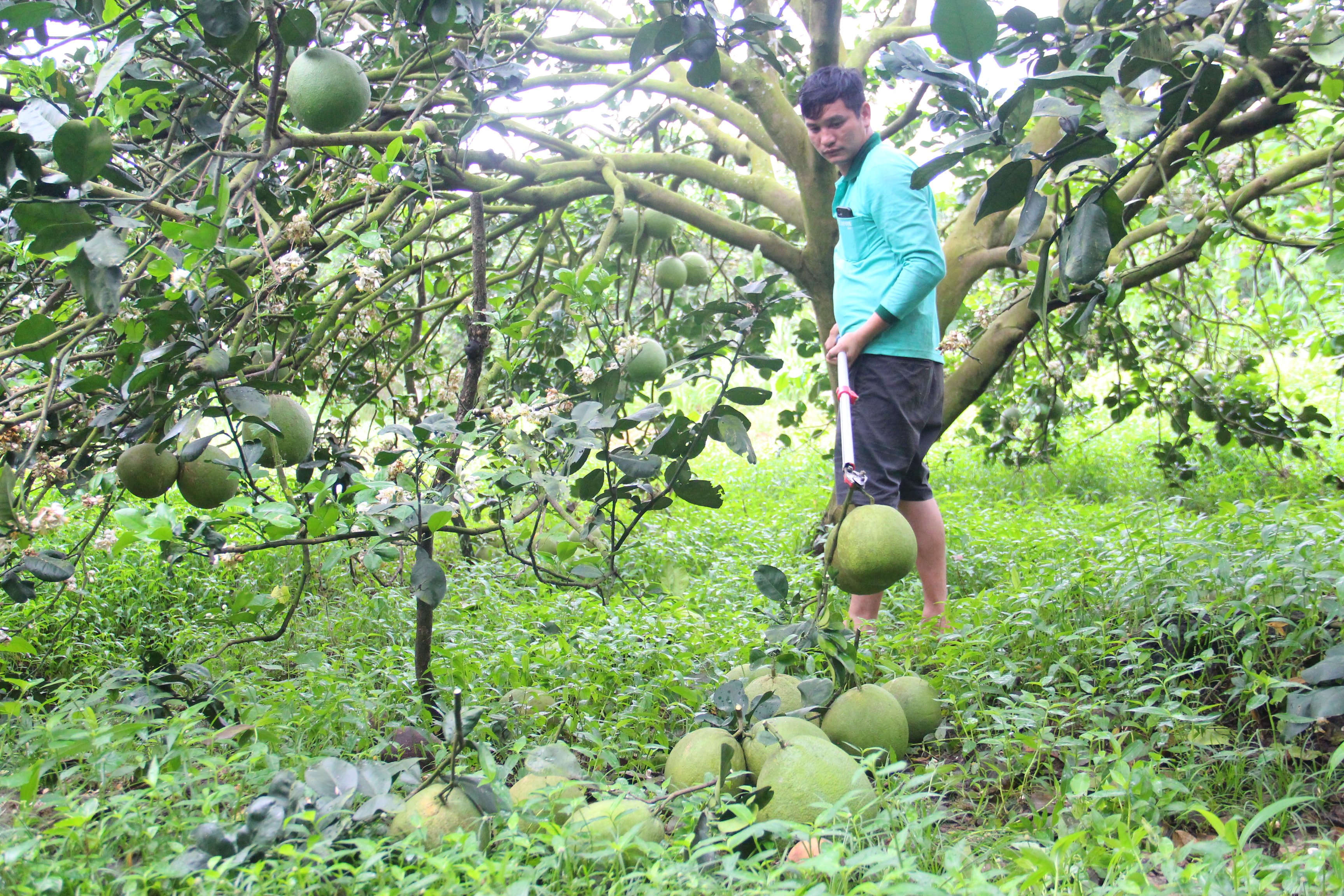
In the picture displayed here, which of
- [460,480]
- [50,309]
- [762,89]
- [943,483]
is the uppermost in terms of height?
[762,89]

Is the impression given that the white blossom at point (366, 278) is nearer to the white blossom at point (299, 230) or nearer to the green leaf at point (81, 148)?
the white blossom at point (299, 230)

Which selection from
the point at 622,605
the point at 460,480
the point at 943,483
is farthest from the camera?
the point at 943,483

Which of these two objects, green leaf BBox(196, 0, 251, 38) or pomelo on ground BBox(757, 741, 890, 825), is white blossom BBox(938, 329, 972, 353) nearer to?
pomelo on ground BBox(757, 741, 890, 825)

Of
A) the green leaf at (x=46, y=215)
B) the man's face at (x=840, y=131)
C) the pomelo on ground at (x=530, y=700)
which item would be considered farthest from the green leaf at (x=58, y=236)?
the man's face at (x=840, y=131)

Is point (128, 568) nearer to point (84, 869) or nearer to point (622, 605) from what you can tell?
point (622, 605)

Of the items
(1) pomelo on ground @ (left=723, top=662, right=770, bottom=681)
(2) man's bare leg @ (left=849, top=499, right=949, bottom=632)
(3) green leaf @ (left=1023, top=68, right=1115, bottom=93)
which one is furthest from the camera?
(2) man's bare leg @ (left=849, top=499, right=949, bottom=632)

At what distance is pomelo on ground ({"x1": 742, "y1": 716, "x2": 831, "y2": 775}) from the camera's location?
1.56 metres

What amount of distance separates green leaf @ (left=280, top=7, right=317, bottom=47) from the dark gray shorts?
149 cm

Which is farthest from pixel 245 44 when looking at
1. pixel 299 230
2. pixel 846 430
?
pixel 846 430

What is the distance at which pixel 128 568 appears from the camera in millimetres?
3293

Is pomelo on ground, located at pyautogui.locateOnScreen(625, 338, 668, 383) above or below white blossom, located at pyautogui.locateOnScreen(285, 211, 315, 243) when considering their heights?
below

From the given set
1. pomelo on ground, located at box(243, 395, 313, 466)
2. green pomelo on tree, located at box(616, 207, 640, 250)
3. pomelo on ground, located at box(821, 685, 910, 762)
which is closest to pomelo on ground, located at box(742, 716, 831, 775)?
pomelo on ground, located at box(821, 685, 910, 762)

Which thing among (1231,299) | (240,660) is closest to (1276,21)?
(240,660)

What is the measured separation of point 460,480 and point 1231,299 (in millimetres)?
10930
